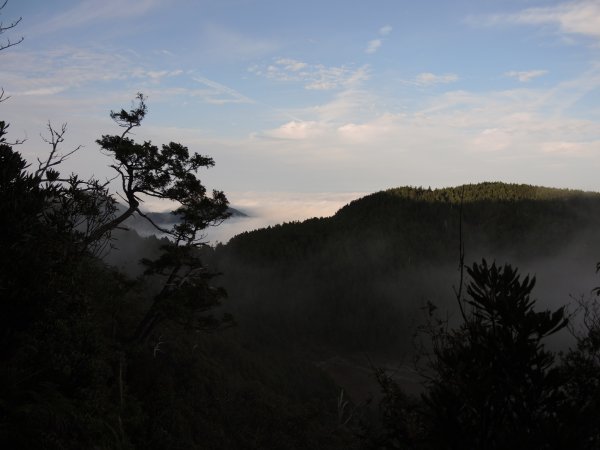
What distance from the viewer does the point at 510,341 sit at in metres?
5.34

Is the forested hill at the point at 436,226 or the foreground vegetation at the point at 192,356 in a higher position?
the forested hill at the point at 436,226

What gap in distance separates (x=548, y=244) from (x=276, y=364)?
91157 mm

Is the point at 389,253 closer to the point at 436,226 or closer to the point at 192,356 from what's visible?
the point at 436,226

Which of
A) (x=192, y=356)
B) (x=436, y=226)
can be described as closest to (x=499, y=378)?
(x=192, y=356)

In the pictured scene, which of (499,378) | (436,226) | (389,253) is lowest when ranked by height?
(499,378)

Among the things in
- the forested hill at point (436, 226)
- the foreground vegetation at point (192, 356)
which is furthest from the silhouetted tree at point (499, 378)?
the forested hill at point (436, 226)

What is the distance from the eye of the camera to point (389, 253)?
107 meters

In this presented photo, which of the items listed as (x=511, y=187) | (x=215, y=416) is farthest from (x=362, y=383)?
(x=511, y=187)

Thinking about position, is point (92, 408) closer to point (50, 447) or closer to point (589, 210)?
point (50, 447)

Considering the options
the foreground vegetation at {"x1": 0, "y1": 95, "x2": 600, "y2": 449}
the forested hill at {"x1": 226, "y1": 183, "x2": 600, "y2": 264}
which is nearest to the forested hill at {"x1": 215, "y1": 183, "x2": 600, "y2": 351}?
the forested hill at {"x1": 226, "y1": 183, "x2": 600, "y2": 264}

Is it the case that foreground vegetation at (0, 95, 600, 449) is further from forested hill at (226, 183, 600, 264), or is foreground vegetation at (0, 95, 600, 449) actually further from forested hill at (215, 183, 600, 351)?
A: forested hill at (226, 183, 600, 264)

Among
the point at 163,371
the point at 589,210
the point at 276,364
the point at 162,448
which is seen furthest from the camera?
the point at 589,210

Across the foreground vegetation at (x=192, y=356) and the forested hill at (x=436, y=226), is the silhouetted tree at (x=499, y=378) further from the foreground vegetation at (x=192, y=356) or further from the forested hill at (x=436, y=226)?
the forested hill at (x=436, y=226)

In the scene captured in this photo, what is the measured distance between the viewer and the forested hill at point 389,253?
281 ft
